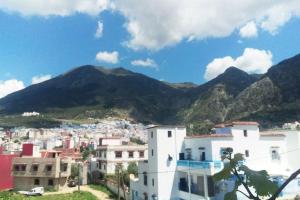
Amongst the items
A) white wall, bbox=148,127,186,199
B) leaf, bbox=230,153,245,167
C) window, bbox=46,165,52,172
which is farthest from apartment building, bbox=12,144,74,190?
leaf, bbox=230,153,245,167

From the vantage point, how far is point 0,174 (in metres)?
59.4

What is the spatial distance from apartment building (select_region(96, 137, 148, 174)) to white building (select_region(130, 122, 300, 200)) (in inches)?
716

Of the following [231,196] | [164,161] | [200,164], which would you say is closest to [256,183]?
[231,196]

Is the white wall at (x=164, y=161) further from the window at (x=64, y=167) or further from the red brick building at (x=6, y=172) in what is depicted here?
the red brick building at (x=6, y=172)

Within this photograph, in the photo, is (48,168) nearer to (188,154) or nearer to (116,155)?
(116,155)

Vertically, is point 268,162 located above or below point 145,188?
above

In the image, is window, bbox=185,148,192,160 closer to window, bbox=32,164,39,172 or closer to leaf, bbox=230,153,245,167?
window, bbox=32,164,39,172

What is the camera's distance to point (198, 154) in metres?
40.0

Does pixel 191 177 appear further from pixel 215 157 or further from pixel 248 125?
pixel 248 125

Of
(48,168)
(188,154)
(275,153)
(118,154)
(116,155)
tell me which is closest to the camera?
(275,153)

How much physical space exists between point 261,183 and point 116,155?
61381 mm

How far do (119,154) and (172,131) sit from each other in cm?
2248

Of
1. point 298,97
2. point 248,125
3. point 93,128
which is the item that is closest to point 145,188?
point 248,125

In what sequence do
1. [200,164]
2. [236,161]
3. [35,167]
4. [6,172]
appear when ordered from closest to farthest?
[236,161], [200,164], [35,167], [6,172]
